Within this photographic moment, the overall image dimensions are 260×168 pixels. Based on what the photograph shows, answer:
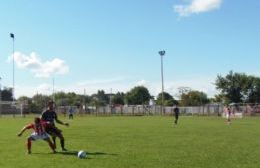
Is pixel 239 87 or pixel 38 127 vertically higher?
pixel 239 87

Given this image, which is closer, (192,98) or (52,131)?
(52,131)

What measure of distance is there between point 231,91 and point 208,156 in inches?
5100

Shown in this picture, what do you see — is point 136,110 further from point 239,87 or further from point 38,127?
point 38,127

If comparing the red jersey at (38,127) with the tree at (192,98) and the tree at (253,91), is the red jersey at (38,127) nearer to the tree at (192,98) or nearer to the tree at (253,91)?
the tree at (253,91)

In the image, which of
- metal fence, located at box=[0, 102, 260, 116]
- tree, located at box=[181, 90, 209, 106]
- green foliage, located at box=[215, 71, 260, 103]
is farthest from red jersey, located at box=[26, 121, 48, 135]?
tree, located at box=[181, 90, 209, 106]

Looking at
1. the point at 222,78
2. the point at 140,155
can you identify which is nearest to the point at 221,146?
the point at 140,155

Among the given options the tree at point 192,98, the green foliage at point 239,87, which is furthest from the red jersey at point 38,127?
the tree at point 192,98

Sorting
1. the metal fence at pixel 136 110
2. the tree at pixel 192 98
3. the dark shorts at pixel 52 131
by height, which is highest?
the tree at pixel 192 98

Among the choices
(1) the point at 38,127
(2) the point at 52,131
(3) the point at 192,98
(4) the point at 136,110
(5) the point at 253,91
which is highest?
(5) the point at 253,91

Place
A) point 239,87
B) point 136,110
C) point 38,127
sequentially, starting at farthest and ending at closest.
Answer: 1. point 239,87
2. point 136,110
3. point 38,127

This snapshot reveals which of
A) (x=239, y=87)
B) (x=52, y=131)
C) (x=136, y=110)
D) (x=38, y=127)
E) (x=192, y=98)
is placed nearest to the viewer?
(x=38, y=127)

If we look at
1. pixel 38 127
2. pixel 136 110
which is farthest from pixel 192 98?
pixel 38 127

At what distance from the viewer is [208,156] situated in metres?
19.0

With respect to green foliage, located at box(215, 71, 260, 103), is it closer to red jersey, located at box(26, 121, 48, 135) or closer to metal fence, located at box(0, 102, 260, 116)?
metal fence, located at box(0, 102, 260, 116)
